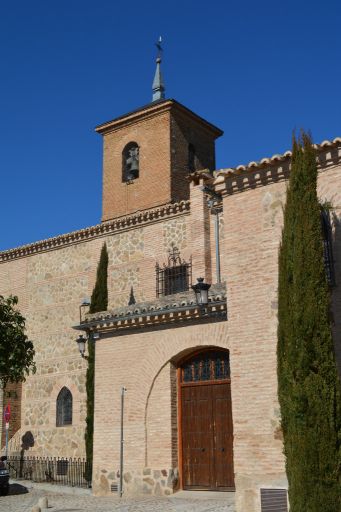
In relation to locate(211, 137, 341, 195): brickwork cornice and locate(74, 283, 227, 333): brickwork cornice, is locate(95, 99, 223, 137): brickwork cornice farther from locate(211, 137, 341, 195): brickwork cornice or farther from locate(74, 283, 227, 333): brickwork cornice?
locate(211, 137, 341, 195): brickwork cornice

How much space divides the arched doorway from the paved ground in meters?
0.38

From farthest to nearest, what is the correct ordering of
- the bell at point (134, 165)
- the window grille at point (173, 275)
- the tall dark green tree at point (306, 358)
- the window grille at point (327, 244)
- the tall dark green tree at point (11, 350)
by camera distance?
the bell at point (134, 165) → the window grille at point (173, 275) → the tall dark green tree at point (11, 350) → the window grille at point (327, 244) → the tall dark green tree at point (306, 358)

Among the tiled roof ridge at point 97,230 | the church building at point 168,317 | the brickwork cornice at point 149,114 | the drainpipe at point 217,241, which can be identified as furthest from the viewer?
the brickwork cornice at point 149,114

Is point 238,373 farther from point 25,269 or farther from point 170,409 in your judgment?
point 25,269

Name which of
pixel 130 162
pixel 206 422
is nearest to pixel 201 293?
pixel 206 422

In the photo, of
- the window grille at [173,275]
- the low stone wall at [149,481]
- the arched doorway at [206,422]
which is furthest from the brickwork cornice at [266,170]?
the window grille at [173,275]

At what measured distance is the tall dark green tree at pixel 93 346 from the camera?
16953mm

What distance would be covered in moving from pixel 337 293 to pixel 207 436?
493 cm

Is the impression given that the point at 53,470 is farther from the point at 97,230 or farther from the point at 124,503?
the point at 97,230

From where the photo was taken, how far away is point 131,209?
876 inches

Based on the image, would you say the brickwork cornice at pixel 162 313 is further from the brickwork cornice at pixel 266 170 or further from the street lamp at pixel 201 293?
the brickwork cornice at pixel 266 170

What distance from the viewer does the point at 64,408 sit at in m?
19.6

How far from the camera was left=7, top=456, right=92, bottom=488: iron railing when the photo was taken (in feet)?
53.2

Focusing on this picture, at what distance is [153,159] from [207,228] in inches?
219
